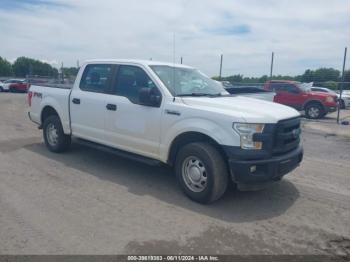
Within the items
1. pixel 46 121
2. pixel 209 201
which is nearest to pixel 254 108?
pixel 209 201

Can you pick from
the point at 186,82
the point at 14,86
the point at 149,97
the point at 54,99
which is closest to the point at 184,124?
the point at 149,97

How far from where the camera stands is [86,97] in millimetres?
6172

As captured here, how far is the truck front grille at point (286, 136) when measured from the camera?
174 inches

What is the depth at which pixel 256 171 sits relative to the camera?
4273 mm

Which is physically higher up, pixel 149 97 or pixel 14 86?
pixel 149 97

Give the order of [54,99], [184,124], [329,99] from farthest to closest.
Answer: [329,99], [54,99], [184,124]

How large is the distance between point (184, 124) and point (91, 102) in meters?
2.15

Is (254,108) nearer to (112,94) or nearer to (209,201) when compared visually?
(209,201)

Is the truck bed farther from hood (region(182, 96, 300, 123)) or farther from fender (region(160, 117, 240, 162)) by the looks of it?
hood (region(182, 96, 300, 123))

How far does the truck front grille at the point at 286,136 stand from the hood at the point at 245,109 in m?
0.09

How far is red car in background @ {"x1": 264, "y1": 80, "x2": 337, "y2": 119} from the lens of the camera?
51.7 ft

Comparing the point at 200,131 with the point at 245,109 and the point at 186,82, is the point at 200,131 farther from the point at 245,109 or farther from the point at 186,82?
the point at 186,82

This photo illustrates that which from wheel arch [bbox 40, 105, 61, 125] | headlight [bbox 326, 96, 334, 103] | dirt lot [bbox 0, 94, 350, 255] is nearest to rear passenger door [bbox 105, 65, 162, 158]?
dirt lot [bbox 0, 94, 350, 255]

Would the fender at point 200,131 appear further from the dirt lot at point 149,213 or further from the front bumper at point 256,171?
the dirt lot at point 149,213
